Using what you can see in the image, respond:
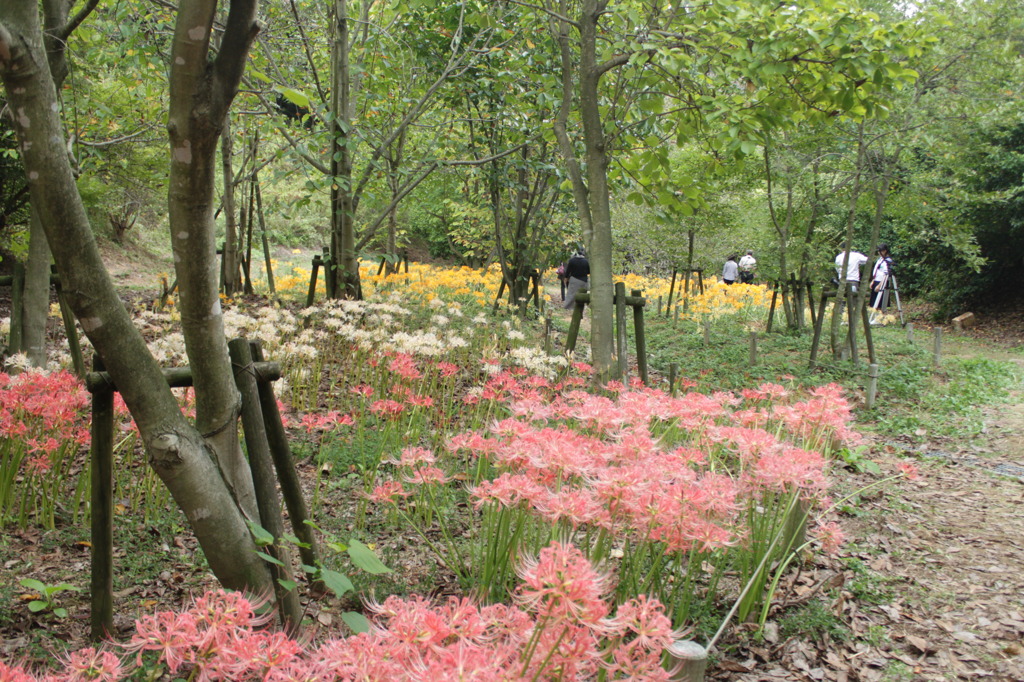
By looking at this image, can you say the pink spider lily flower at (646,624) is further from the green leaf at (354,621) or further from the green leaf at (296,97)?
the green leaf at (296,97)

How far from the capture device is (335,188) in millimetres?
7312

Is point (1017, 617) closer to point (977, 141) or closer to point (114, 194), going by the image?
point (977, 141)

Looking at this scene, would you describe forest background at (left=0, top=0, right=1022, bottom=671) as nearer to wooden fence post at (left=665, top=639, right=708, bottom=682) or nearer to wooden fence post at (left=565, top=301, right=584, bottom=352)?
wooden fence post at (left=565, top=301, right=584, bottom=352)

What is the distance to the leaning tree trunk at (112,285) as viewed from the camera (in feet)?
6.48

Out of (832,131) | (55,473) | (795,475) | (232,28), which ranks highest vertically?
(832,131)

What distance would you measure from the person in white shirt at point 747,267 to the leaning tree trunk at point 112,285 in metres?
21.2

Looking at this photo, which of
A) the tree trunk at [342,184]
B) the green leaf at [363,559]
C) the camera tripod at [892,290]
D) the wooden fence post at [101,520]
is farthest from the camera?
the camera tripod at [892,290]

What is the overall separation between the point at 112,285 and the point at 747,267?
876 inches

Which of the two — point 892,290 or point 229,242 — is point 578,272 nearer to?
point 229,242

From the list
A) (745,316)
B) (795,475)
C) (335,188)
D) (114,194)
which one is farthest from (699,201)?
(114,194)

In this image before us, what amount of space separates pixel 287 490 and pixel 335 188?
5462mm

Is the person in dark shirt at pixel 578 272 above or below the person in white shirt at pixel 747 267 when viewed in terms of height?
below

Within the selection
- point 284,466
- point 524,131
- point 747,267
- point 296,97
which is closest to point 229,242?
point 524,131

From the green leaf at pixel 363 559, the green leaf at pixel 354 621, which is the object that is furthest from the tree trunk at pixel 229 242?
the green leaf at pixel 354 621
